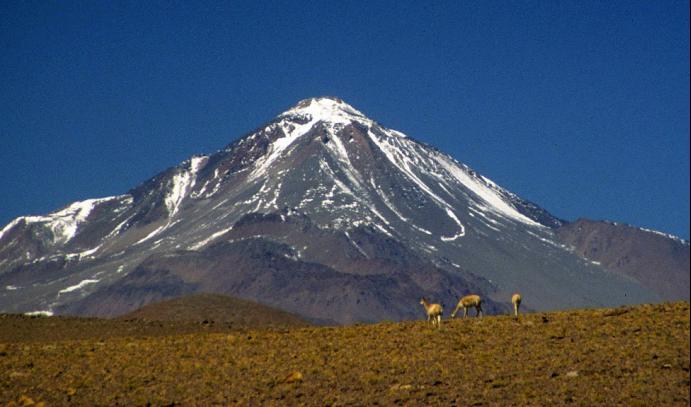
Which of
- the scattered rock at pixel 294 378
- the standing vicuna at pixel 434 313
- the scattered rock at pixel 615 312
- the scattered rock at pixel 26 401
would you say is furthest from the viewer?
the standing vicuna at pixel 434 313

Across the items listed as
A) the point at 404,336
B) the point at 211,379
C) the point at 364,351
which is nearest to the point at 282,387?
the point at 211,379

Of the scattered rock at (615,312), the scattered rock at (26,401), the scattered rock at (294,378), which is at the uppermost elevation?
the scattered rock at (615,312)

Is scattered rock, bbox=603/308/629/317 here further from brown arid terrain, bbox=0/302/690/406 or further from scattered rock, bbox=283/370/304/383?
scattered rock, bbox=283/370/304/383

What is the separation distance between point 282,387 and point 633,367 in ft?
24.0

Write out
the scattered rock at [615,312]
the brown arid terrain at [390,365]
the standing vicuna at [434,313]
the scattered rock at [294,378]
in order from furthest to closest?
1. the standing vicuna at [434,313]
2. the scattered rock at [615,312]
3. the scattered rock at [294,378]
4. the brown arid terrain at [390,365]

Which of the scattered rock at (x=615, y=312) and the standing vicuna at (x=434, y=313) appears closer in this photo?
the scattered rock at (x=615, y=312)

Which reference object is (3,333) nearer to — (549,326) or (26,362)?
(26,362)

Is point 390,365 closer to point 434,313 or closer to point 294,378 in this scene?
point 294,378

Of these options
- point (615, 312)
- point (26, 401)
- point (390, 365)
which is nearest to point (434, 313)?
point (615, 312)

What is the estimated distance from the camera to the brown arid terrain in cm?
2664

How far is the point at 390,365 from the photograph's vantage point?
30062mm

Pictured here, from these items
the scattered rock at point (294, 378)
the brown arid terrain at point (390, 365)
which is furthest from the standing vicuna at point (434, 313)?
the scattered rock at point (294, 378)

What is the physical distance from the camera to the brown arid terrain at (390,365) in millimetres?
26641

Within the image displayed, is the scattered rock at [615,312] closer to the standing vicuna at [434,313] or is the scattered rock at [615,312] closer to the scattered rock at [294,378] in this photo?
the standing vicuna at [434,313]
